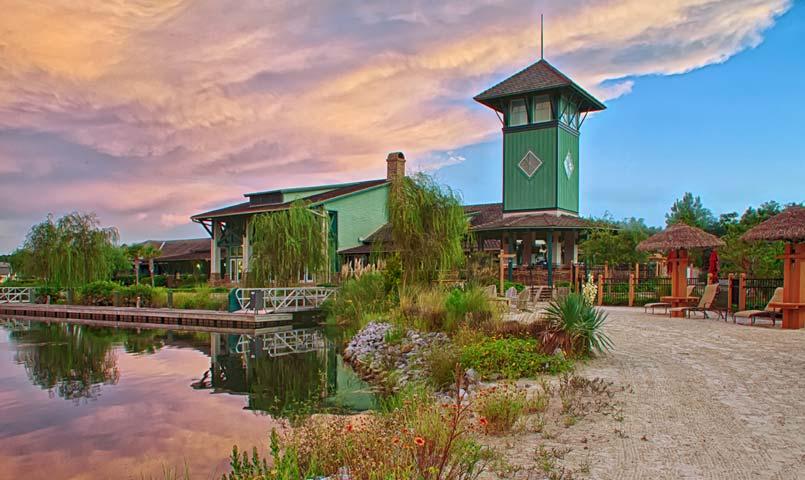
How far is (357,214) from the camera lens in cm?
3516

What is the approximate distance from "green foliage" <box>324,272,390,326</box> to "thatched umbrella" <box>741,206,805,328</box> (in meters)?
10.2

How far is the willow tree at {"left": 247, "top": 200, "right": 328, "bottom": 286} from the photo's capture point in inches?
1019

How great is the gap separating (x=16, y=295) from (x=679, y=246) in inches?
1348

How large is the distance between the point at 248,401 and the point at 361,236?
25.2 metres

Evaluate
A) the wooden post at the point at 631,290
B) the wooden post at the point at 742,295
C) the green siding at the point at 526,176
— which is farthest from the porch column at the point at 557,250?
the wooden post at the point at 742,295

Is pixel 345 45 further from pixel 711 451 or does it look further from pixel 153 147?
pixel 711 451


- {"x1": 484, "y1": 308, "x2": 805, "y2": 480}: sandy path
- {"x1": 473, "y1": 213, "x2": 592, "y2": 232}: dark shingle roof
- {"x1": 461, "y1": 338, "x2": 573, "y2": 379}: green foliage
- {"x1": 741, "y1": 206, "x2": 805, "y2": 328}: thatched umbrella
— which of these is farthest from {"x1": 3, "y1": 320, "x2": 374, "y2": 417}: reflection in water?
{"x1": 473, "y1": 213, "x2": 592, "y2": 232}: dark shingle roof

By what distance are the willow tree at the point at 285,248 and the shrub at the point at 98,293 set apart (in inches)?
342

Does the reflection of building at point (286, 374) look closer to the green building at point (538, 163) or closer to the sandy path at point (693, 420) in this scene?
the sandy path at point (693, 420)

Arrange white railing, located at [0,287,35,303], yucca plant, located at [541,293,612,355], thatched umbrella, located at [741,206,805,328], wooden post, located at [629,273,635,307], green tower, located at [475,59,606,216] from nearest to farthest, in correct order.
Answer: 1. yucca plant, located at [541,293,612,355]
2. thatched umbrella, located at [741,206,805,328]
3. wooden post, located at [629,273,635,307]
4. green tower, located at [475,59,606,216]
5. white railing, located at [0,287,35,303]

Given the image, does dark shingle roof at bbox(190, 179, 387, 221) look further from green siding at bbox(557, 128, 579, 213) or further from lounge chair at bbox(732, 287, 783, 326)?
lounge chair at bbox(732, 287, 783, 326)

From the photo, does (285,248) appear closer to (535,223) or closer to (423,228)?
(423,228)

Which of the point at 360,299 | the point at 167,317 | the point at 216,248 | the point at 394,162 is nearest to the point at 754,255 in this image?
the point at 360,299

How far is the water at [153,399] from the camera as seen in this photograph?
7578 millimetres
